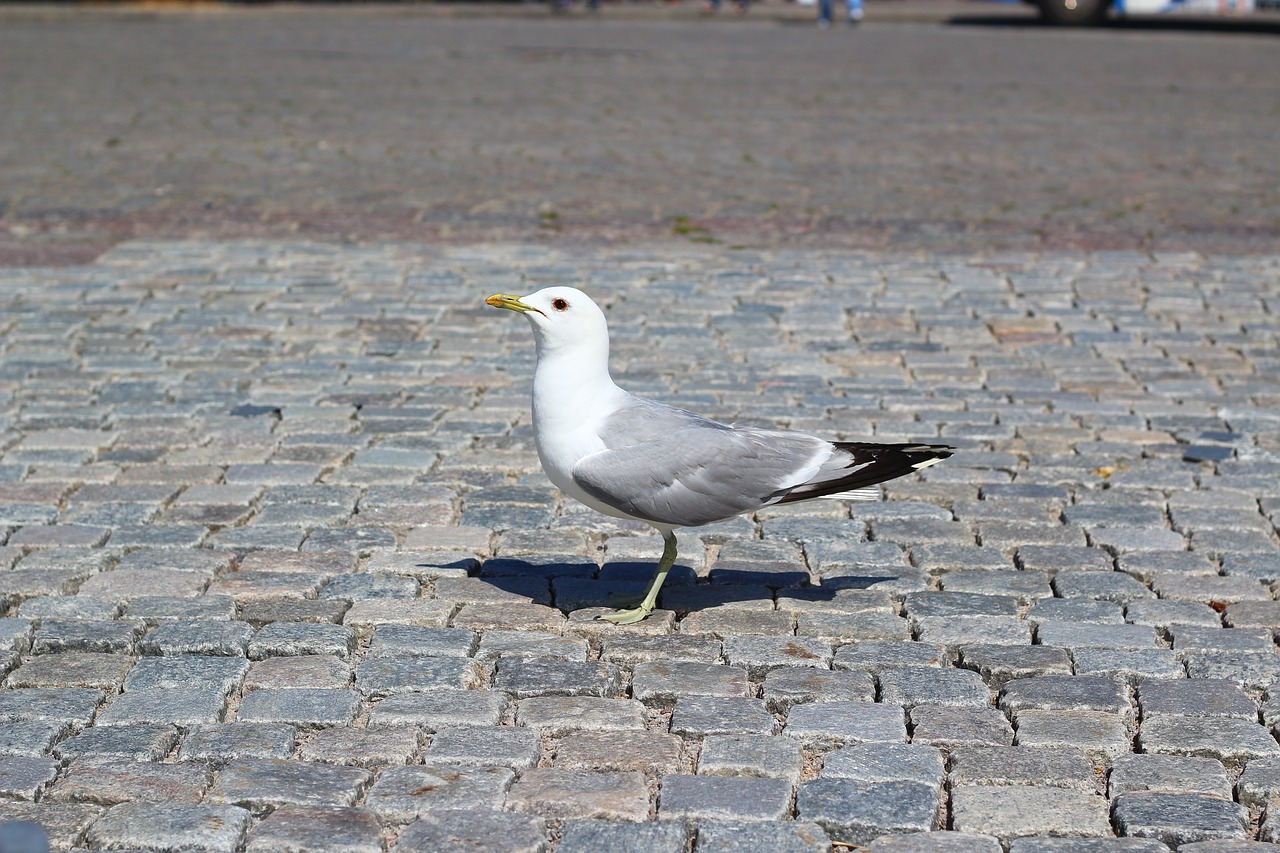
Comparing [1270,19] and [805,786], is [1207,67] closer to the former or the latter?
[1270,19]

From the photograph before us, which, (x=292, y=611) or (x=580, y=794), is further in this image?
(x=292, y=611)

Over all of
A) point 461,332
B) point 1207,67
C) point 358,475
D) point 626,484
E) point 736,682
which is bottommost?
point 736,682

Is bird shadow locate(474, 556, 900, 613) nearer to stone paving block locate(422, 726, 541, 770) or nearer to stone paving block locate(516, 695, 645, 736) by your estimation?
stone paving block locate(516, 695, 645, 736)

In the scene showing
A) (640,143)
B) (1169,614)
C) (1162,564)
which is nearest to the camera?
(1169,614)

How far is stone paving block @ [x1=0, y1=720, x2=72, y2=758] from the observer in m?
3.58

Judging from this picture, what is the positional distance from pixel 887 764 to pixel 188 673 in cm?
177

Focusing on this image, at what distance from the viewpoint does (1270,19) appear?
105 feet

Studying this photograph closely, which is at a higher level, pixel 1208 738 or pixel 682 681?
pixel 682 681

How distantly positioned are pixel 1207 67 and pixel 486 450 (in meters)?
18.3

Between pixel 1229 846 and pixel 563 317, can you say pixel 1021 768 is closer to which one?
pixel 1229 846

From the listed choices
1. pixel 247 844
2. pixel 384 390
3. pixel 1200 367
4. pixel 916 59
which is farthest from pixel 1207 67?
pixel 247 844

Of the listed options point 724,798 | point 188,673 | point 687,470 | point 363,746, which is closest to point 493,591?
point 687,470

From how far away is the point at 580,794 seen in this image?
343 centimetres

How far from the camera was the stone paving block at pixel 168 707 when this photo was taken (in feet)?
12.3
